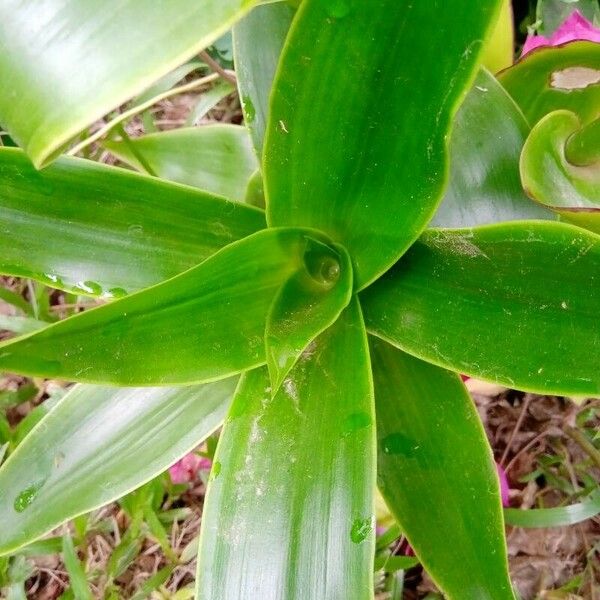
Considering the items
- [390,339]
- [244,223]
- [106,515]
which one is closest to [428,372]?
[390,339]

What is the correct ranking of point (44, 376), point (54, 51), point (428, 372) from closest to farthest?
point (54, 51) → point (44, 376) → point (428, 372)

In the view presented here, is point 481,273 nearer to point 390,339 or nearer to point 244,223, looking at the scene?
point 390,339

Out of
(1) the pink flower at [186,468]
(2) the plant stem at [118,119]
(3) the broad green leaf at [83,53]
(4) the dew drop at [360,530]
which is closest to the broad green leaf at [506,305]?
(4) the dew drop at [360,530]

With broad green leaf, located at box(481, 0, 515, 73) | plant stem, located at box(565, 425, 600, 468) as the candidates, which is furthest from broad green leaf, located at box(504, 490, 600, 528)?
broad green leaf, located at box(481, 0, 515, 73)

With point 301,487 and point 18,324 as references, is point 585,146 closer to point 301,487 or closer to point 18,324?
point 301,487

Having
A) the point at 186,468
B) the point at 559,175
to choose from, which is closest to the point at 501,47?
the point at 559,175

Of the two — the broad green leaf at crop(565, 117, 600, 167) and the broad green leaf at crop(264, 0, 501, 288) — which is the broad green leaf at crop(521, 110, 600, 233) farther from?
the broad green leaf at crop(264, 0, 501, 288)
